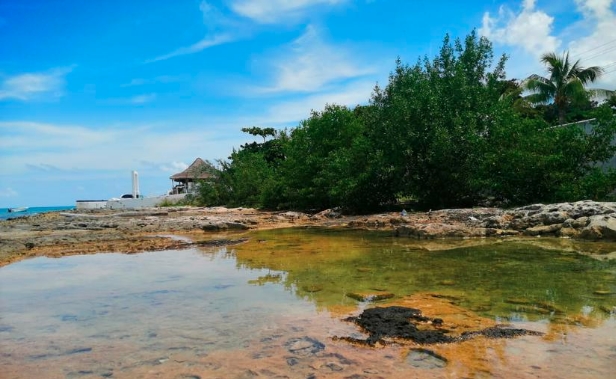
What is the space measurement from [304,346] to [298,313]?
1222 millimetres

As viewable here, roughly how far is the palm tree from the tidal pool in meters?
25.0

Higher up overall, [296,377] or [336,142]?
[336,142]

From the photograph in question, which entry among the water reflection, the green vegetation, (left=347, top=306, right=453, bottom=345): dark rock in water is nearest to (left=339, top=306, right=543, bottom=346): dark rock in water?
(left=347, top=306, right=453, bottom=345): dark rock in water

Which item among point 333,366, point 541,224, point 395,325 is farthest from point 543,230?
point 333,366

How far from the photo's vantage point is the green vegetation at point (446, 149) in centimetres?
1548

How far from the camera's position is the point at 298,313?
17.9 ft

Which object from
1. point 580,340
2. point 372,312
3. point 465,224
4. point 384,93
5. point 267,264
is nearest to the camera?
point 580,340

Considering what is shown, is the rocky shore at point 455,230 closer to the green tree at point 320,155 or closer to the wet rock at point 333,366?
the green tree at point 320,155

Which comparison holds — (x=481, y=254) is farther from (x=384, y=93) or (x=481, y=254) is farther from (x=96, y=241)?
(x=384, y=93)

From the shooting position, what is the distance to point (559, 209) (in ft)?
41.8

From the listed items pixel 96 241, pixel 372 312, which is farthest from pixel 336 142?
pixel 372 312

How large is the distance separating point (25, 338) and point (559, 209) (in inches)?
521

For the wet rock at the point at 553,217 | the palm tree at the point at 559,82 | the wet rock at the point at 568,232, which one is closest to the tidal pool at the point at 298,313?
the wet rock at the point at 568,232

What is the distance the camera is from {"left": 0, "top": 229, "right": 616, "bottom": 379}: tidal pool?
3717 millimetres
